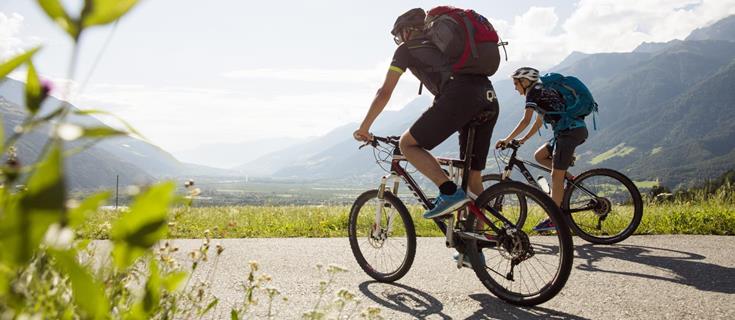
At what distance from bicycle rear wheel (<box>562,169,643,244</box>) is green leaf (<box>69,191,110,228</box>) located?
7200mm

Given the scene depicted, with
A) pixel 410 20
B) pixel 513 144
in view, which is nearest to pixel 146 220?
pixel 410 20

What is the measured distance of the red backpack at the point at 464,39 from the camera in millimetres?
4559

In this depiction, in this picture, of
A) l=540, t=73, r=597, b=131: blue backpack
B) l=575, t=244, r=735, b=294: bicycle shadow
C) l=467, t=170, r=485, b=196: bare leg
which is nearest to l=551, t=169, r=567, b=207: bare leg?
l=540, t=73, r=597, b=131: blue backpack

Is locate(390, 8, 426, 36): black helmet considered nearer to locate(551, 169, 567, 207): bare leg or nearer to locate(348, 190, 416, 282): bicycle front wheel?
locate(348, 190, 416, 282): bicycle front wheel

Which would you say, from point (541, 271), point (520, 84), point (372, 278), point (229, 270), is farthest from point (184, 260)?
point (520, 84)

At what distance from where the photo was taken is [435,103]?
468 cm

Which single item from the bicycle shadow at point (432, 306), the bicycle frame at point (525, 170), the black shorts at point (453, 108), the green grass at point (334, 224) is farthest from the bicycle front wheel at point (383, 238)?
the bicycle frame at point (525, 170)

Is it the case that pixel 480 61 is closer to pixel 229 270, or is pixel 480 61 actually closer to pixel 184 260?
pixel 229 270

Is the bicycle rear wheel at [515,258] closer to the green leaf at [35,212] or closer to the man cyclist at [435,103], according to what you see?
the man cyclist at [435,103]

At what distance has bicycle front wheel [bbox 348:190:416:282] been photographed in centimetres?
500

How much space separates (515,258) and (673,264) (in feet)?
7.47

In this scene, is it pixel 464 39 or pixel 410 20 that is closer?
pixel 464 39

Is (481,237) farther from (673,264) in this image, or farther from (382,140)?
(673,264)

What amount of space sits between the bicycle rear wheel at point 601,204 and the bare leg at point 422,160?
3346 mm
